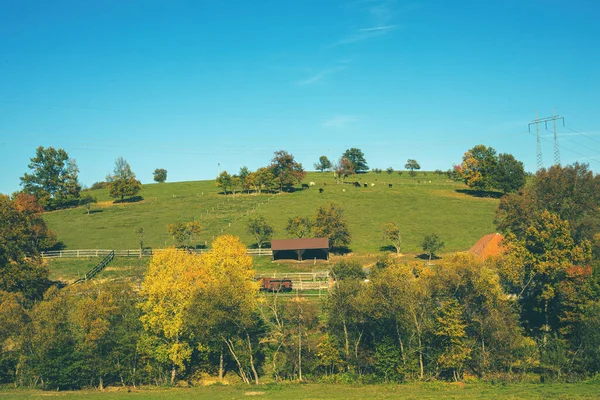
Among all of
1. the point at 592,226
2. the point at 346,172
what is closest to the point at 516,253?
the point at 592,226

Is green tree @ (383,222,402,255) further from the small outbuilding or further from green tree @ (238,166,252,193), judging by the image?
green tree @ (238,166,252,193)

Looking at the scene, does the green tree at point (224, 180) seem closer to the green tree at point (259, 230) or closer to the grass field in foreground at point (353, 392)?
the green tree at point (259, 230)

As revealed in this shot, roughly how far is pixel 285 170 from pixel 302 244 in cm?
5049

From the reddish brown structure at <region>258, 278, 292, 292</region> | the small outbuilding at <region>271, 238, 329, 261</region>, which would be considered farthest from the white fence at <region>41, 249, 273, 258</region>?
the reddish brown structure at <region>258, 278, 292, 292</region>

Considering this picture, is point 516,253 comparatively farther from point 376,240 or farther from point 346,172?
point 346,172

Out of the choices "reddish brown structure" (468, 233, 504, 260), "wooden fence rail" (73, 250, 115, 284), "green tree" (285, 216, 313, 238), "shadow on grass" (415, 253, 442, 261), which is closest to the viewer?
"reddish brown structure" (468, 233, 504, 260)

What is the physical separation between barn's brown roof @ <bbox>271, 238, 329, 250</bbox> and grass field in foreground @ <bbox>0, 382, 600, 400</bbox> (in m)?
33.5

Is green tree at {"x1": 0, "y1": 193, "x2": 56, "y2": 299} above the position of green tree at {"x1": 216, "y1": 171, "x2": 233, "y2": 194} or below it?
below

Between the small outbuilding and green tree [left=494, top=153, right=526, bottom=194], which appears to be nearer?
the small outbuilding

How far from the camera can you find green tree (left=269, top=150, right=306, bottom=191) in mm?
114188

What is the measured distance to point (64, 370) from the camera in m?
34.2

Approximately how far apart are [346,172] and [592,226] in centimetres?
9570

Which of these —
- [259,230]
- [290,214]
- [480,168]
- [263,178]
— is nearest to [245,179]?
[263,178]

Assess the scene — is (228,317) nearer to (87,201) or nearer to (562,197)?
(562,197)
